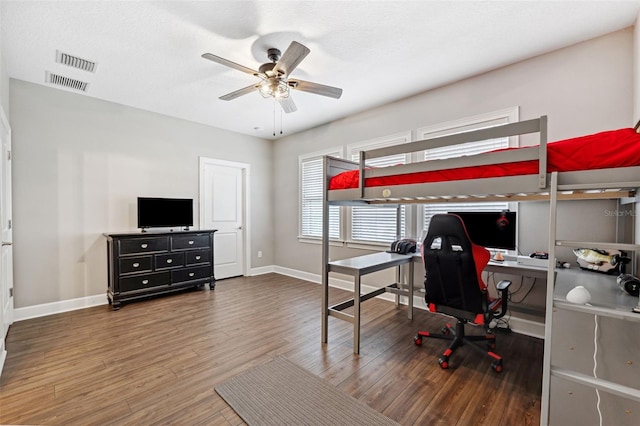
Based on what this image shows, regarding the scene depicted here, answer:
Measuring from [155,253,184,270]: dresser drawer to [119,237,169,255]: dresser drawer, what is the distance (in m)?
0.11

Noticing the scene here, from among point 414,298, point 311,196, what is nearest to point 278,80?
point 311,196

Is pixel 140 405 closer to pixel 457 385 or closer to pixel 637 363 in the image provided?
pixel 457 385

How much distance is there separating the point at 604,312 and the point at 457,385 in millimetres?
1132

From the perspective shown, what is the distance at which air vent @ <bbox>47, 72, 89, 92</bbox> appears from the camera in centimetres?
324

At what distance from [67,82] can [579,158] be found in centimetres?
503

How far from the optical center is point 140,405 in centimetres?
184

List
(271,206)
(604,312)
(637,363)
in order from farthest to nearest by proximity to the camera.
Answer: (271,206) < (637,363) < (604,312)

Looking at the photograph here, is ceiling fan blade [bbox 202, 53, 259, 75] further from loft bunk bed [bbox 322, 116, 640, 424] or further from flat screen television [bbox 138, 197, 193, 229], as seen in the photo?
flat screen television [bbox 138, 197, 193, 229]

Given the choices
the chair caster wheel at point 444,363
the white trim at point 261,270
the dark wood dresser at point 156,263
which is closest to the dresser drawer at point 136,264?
the dark wood dresser at point 156,263

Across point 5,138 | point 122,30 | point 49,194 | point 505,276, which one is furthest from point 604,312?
point 49,194

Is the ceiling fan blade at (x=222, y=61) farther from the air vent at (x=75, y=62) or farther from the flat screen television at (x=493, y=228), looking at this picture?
the flat screen television at (x=493, y=228)

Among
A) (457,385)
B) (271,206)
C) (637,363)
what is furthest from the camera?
(271,206)

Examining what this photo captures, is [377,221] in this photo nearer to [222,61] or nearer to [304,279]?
[304,279]

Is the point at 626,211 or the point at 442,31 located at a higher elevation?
the point at 442,31
